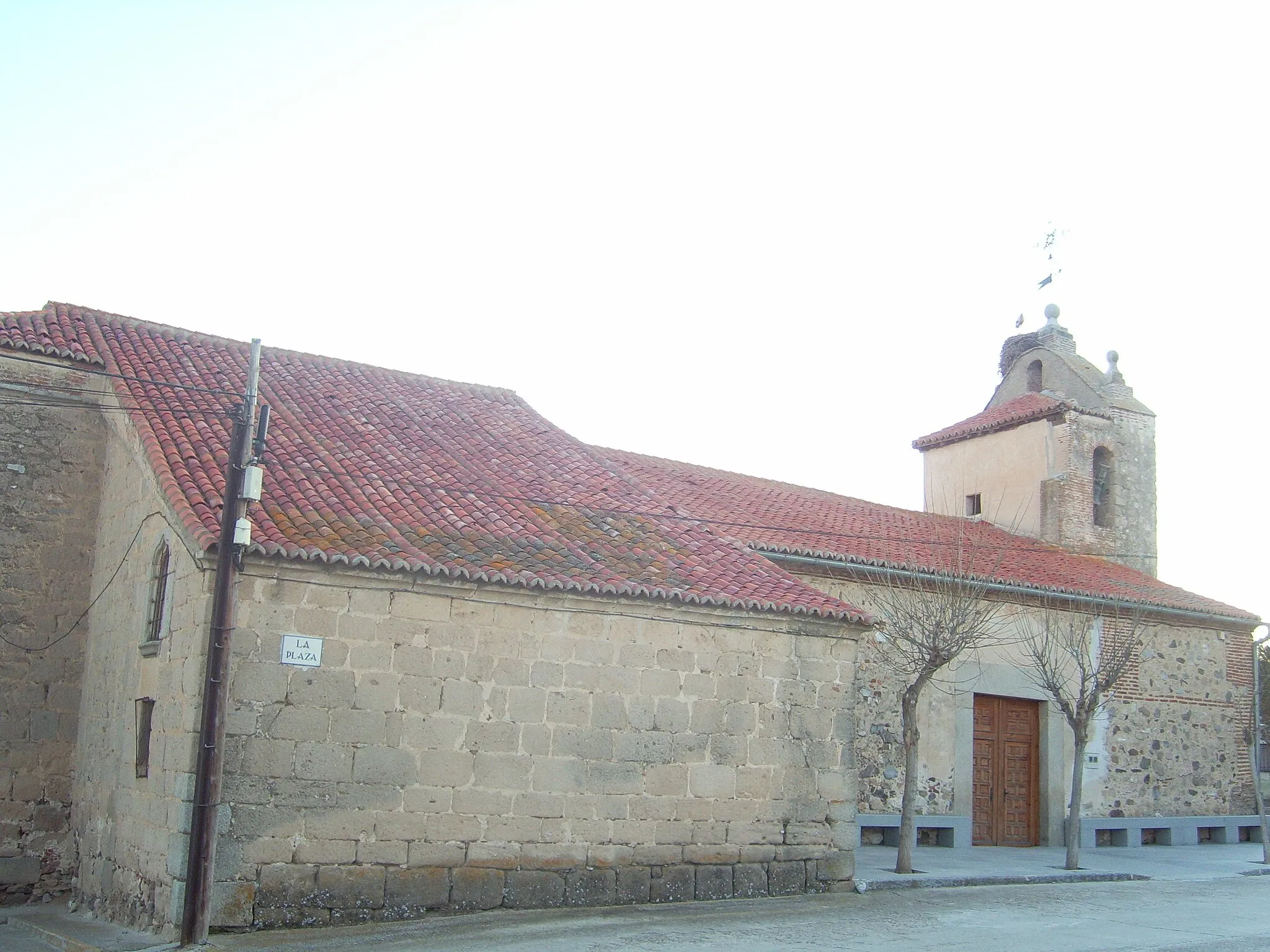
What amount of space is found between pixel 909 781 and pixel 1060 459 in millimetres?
10442

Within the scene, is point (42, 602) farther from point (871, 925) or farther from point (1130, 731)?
point (1130, 731)

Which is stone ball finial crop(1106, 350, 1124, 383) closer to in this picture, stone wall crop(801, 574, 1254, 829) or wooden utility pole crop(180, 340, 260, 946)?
stone wall crop(801, 574, 1254, 829)

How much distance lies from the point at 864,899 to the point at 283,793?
19.3 ft

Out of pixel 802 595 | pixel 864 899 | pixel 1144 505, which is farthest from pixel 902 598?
pixel 1144 505

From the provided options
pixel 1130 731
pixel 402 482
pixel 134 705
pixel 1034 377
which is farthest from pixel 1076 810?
pixel 134 705

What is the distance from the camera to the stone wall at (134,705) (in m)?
10.2

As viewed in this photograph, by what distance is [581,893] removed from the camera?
11445 mm

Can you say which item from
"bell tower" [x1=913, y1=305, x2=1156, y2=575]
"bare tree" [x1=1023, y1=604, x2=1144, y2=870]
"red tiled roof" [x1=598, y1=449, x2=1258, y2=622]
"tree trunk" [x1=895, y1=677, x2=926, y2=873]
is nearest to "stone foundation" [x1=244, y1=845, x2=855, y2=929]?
"tree trunk" [x1=895, y1=677, x2=926, y2=873]

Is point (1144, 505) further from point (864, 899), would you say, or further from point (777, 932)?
point (777, 932)

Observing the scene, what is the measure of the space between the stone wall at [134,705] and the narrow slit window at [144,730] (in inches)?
2.3

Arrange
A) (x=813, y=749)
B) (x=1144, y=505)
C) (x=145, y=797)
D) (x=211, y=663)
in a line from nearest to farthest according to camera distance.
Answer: (x=211, y=663) < (x=145, y=797) < (x=813, y=749) < (x=1144, y=505)

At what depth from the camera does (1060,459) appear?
22.3 metres

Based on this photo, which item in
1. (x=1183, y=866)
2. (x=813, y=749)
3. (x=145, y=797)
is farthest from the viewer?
(x=1183, y=866)

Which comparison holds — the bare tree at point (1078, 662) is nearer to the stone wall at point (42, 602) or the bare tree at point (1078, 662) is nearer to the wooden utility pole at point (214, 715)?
the wooden utility pole at point (214, 715)
